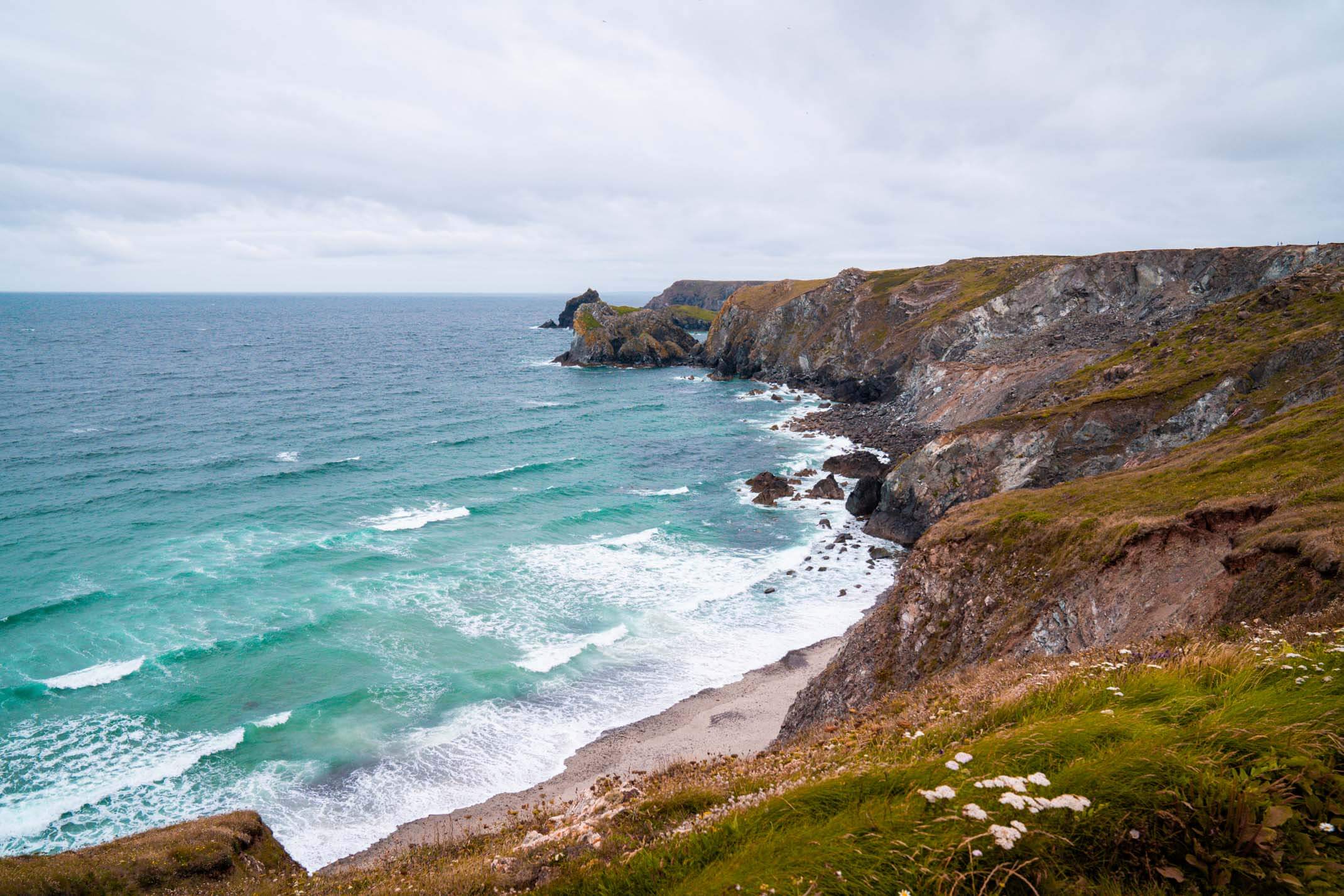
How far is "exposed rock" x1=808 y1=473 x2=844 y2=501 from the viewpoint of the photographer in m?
57.2

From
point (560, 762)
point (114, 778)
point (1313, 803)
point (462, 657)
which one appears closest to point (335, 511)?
point (462, 657)

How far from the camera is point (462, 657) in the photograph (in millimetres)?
33938

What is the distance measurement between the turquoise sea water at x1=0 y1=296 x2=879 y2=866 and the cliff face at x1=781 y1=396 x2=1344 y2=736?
12.4m

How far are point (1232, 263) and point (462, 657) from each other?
88.8m

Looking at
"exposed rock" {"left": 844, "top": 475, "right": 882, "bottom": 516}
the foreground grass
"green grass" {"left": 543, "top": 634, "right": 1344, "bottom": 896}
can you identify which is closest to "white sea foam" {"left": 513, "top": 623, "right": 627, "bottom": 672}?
"exposed rock" {"left": 844, "top": 475, "right": 882, "bottom": 516}

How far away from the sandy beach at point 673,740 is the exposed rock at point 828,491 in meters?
24.9

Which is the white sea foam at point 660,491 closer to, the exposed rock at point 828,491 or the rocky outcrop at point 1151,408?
the exposed rock at point 828,491

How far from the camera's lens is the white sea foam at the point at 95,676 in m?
31.1

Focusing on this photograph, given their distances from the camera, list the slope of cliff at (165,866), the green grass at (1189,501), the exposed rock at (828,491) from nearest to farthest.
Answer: the slope of cliff at (165,866), the green grass at (1189,501), the exposed rock at (828,491)

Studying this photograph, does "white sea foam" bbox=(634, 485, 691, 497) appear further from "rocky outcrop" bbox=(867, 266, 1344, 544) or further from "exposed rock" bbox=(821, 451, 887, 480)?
"rocky outcrop" bbox=(867, 266, 1344, 544)

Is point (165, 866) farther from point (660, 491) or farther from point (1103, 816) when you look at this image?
point (660, 491)

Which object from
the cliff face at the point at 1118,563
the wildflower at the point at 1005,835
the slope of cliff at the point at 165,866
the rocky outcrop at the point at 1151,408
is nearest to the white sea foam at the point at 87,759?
the slope of cliff at the point at 165,866

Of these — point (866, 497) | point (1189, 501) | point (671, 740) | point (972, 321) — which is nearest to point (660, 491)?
point (866, 497)

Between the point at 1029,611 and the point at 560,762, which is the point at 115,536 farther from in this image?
the point at 1029,611
